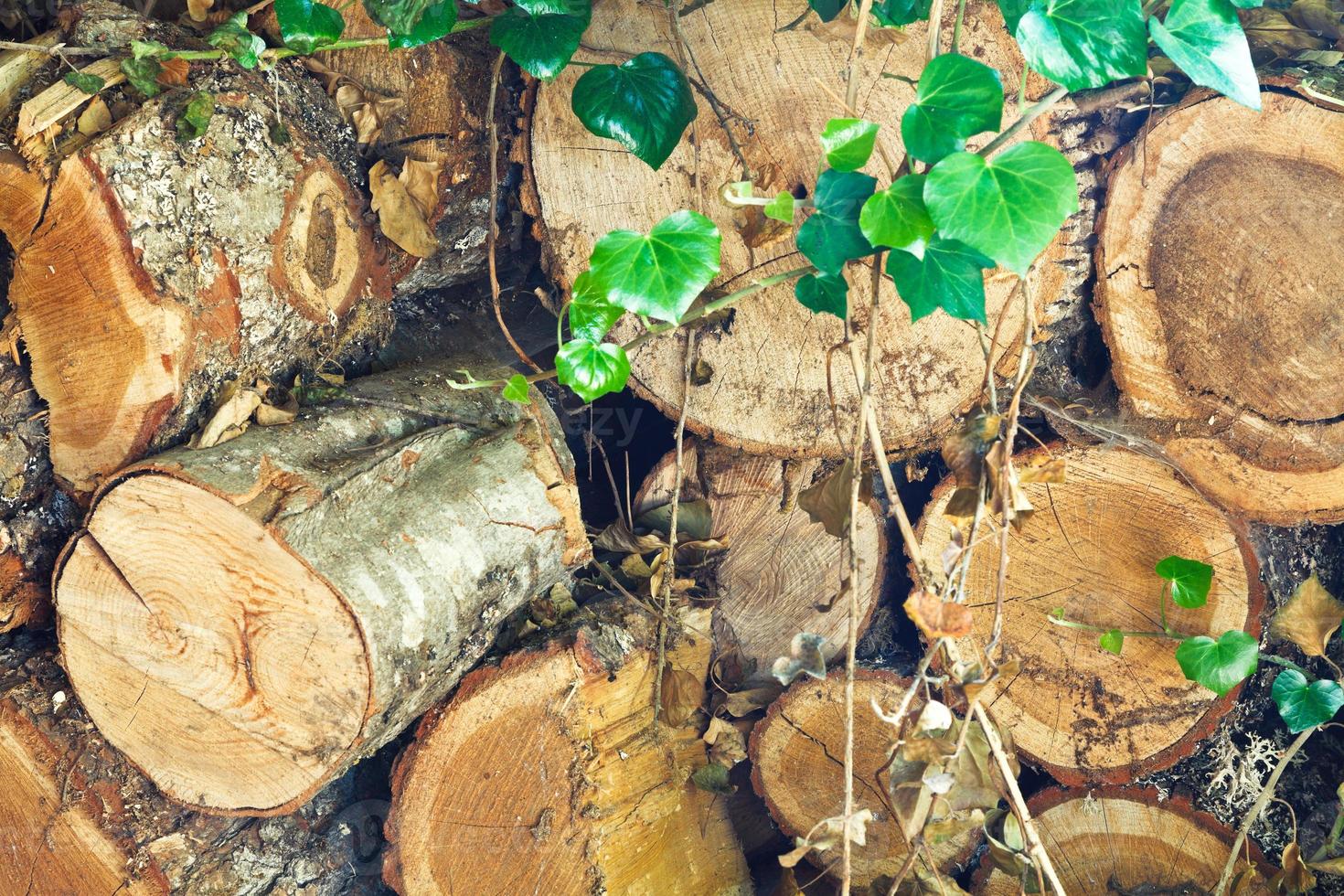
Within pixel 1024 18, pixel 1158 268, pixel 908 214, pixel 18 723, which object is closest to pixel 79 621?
pixel 18 723

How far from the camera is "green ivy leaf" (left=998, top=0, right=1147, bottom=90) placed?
99 centimetres

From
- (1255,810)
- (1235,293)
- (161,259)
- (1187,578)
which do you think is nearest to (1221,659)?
(1187,578)

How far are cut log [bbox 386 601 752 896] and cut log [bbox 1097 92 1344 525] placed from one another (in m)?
1.02

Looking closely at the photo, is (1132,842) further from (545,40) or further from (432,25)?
(432,25)

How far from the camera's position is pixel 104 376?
126cm

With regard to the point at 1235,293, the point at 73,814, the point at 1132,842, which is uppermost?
the point at 1235,293

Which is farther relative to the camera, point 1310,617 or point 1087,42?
point 1310,617

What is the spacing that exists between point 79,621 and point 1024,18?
1535mm

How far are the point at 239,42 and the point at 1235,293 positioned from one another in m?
1.65

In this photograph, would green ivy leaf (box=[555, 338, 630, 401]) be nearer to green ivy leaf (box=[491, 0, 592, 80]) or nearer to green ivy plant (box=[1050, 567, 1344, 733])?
green ivy leaf (box=[491, 0, 592, 80])

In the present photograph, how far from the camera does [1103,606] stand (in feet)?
5.30

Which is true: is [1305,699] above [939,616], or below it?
below

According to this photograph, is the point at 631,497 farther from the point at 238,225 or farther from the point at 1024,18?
the point at 1024,18

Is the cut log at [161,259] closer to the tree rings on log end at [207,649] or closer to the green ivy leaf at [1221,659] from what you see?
the tree rings on log end at [207,649]
